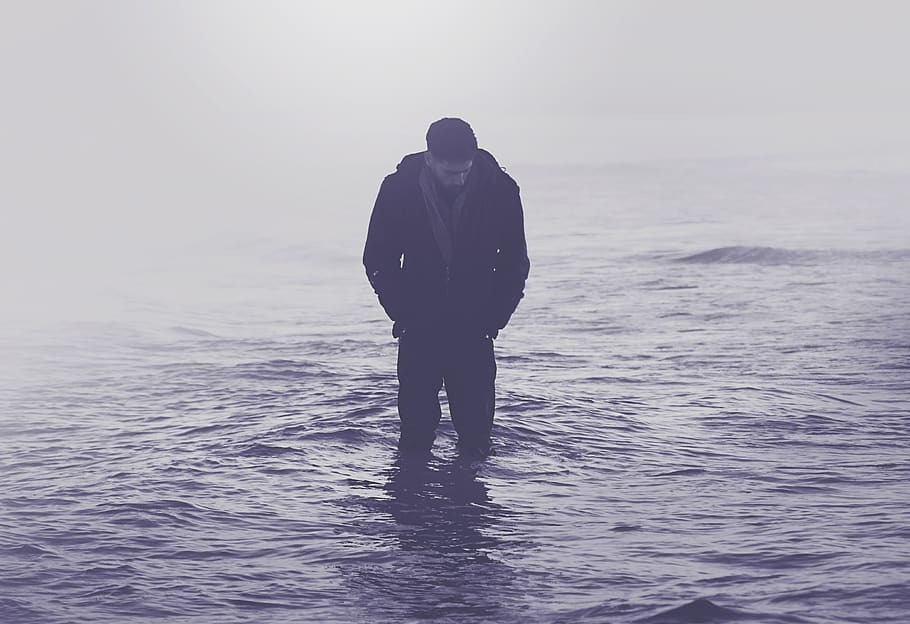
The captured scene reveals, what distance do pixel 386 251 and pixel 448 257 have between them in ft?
1.12

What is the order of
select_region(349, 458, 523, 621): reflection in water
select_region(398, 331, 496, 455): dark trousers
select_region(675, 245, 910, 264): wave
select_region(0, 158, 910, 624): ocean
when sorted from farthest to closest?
select_region(675, 245, 910, 264): wave, select_region(398, 331, 496, 455): dark trousers, select_region(0, 158, 910, 624): ocean, select_region(349, 458, 523, 621): reflection in water

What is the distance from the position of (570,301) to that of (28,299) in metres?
6.83

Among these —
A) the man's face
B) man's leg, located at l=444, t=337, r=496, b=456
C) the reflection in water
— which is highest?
the man's face

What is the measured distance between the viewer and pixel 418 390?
7.79 meters

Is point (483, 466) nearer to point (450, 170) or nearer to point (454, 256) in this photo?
point (454, 256)

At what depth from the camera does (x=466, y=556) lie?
6125 mm

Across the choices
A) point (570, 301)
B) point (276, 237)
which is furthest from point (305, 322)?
point (276, 237)

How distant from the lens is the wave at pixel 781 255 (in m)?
18.9

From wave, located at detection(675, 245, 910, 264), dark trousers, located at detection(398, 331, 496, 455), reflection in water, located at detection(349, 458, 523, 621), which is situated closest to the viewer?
reflection in water, located at detection(349, 458, 523, 621)

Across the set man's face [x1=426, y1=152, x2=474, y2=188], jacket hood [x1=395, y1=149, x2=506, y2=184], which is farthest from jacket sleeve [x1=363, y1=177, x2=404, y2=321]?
man's face [x1=426, y1=152, x2=474, y2=188]

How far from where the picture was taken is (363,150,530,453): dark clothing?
24.0ft

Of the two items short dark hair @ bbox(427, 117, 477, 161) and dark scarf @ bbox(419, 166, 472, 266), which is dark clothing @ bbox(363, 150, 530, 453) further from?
short dark hair @ bbox(427, 117, 477, 161)

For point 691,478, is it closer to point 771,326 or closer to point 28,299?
point 771,326

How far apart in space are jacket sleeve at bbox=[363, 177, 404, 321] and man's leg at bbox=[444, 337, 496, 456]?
1.49 feet
